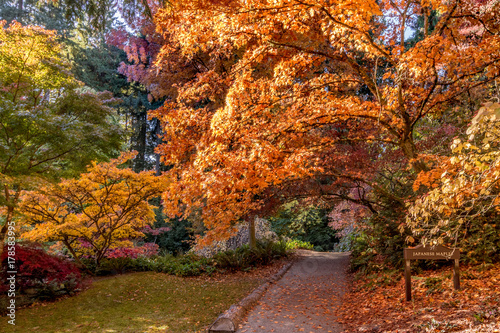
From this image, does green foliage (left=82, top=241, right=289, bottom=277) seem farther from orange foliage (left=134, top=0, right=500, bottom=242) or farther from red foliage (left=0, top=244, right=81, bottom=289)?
orange foliage (left=134, top=0, right=500, bottom=242)

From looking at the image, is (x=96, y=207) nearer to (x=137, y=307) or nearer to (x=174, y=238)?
(x=137, y=307)

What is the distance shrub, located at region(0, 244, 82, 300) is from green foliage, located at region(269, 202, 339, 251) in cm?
1164

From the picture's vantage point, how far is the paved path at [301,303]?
5055mm

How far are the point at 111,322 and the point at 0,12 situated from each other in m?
25.1

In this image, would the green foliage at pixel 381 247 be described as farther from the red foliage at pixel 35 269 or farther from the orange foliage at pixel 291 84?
the red foliage at pixel 35 269

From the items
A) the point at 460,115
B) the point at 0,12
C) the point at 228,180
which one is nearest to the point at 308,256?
the point at 460,115

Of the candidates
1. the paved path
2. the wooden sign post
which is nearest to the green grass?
the paved path

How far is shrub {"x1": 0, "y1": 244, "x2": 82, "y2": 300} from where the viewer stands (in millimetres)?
6387

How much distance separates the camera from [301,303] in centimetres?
653

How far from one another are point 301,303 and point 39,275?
5.77 meters

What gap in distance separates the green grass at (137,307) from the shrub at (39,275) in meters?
0.30

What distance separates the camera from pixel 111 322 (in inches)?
218

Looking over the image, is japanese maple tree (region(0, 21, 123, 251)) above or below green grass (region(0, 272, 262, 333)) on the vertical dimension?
above

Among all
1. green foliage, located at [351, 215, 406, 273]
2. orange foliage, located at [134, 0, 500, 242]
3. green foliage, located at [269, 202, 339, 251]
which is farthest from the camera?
green foliage, located at [269, 202, 339, 251]
